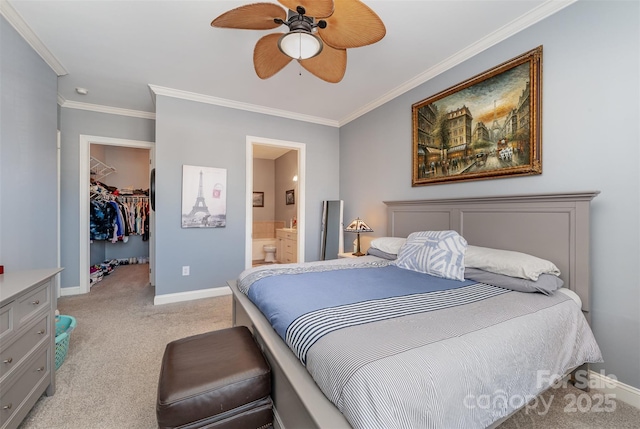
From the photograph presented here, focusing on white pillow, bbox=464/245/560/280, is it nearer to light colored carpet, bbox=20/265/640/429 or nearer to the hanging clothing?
light colored carpet, bbox=20/265/640/429

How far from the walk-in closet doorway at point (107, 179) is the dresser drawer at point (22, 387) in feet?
8.04

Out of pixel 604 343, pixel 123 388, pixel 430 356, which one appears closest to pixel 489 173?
pixel 604 343

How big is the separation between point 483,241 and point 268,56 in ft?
7.73

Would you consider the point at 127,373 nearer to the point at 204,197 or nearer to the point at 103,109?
the point at 204,197

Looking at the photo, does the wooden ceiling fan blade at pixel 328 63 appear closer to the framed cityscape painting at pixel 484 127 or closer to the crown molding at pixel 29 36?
the framed cityscape painting at pixel 484 127

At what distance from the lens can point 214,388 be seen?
117 cm

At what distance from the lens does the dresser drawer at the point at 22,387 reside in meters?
1.28

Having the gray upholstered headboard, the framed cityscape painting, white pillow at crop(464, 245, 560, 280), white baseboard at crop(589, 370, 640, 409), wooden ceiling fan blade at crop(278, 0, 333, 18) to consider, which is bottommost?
white baseboard at crop(589, 370, 640, 409)

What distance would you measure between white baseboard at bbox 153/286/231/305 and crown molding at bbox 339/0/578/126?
3.37 metres

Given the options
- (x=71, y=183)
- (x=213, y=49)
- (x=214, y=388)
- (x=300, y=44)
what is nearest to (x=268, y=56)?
(x=300, y=44)

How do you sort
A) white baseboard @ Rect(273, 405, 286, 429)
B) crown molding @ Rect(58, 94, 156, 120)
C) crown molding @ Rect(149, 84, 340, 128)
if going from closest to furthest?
white baseboard @ Rect(273, 405, 286, 429)
crown molding @ Rect(149, 84, 340, 128)
crown molding @ Rect(58, 94, 156, 120)

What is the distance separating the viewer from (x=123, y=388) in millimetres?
1777

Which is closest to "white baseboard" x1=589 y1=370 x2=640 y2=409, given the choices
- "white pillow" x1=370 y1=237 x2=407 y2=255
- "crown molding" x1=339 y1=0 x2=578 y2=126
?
"white pillow" x1=370 y1=237 x2=407 y2=255

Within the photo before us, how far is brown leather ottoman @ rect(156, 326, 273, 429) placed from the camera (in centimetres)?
111
